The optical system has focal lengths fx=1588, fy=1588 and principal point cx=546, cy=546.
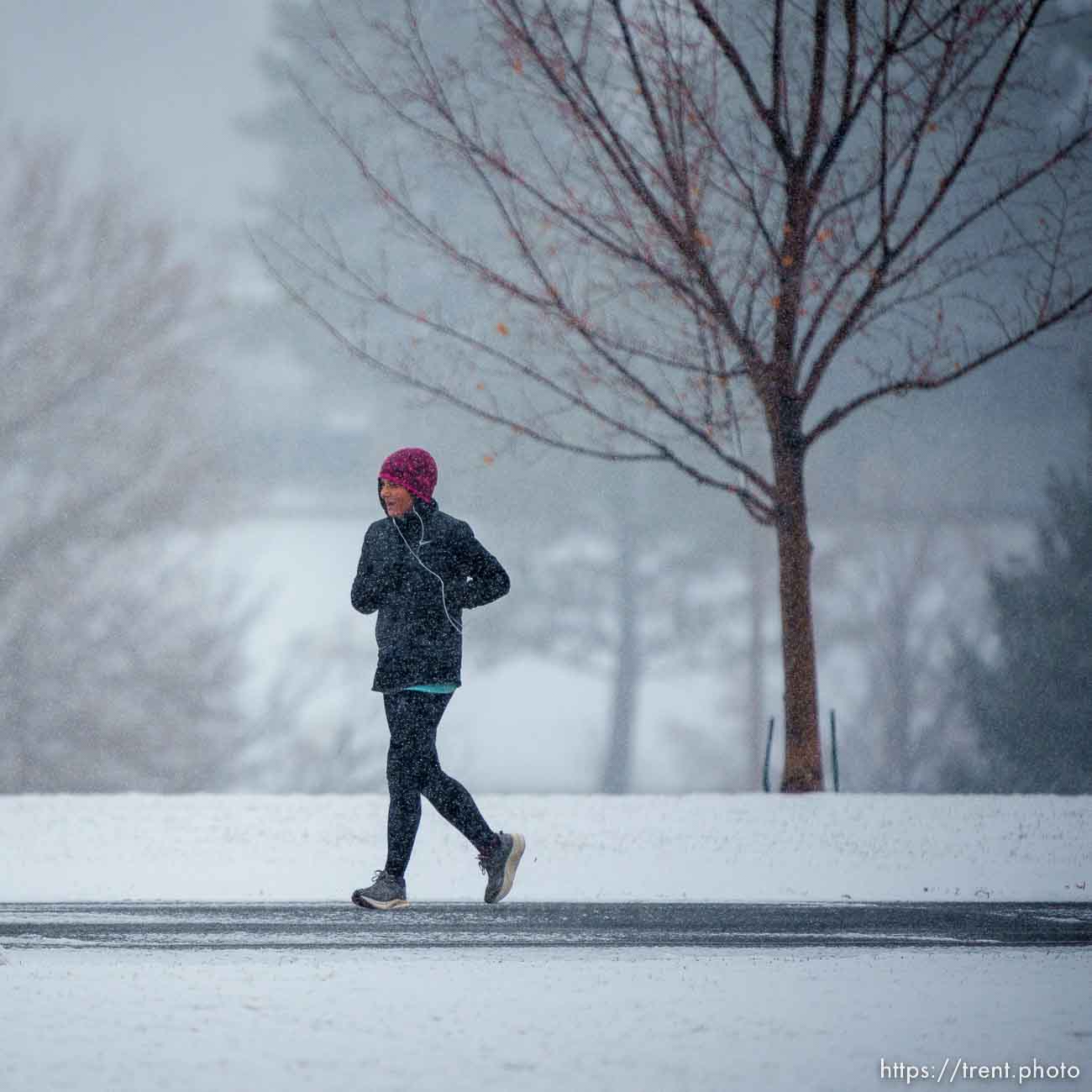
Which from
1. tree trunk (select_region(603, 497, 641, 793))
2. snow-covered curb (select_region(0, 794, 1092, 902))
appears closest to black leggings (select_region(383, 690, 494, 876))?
snow-covered curb (select_region(0, 794, 1092, 902))

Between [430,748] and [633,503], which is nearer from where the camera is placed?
[430,748]

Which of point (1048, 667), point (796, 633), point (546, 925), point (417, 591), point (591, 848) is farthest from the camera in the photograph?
point (1048, 667)

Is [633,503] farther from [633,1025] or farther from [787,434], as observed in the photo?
[633,1025]

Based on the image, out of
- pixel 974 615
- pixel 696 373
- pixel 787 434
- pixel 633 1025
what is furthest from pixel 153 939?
pixel 974 615

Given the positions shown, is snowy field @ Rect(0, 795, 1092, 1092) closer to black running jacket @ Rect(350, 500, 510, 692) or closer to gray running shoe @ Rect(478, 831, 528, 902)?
gray running shoe @ Rect(478, 831, 528, 902)

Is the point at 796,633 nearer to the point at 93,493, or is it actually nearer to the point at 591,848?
the point at 591,848

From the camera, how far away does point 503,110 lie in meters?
29.1

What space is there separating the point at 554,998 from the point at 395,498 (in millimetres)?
2278

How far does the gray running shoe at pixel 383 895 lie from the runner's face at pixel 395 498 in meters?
1.43

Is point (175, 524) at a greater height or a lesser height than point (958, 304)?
lesser

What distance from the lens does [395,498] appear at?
6.15 meters

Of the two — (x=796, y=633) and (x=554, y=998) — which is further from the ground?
(x=796, y=633)

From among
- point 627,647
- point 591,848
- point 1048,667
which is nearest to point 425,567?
point 591,848

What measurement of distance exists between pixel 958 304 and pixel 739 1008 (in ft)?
89.7
